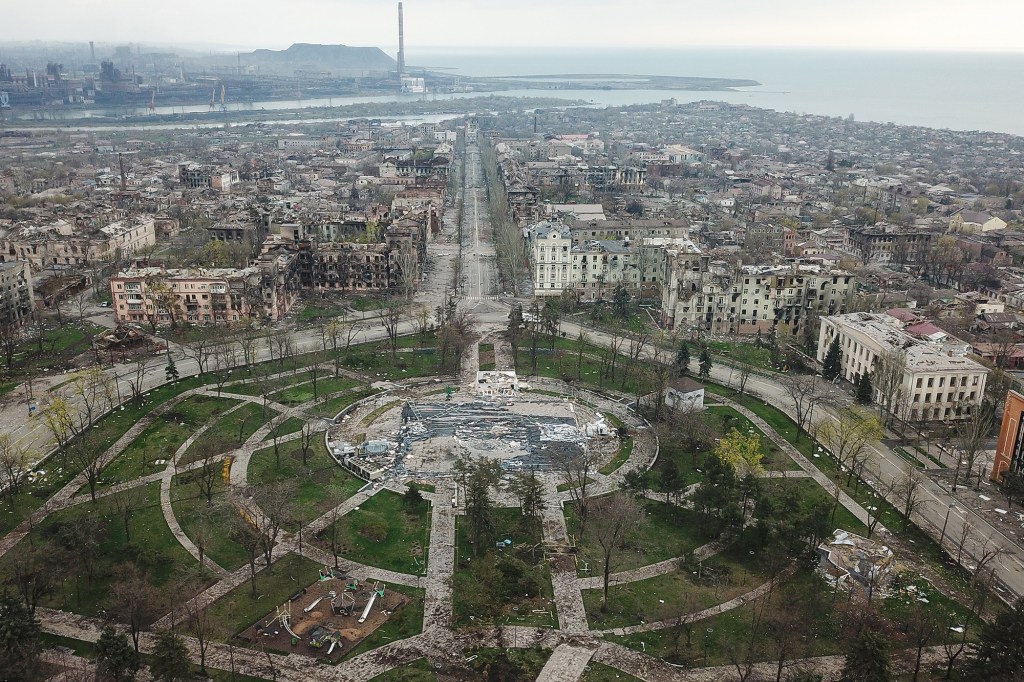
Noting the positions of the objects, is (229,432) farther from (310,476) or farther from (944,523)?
(944,523)

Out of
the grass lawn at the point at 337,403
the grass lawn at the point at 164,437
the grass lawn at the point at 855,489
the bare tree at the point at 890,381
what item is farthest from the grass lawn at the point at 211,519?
the bare tree at the point at 890,381

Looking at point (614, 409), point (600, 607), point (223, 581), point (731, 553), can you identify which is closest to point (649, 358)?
point (614, 409)

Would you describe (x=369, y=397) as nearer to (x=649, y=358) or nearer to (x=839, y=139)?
(x=649, y=358)

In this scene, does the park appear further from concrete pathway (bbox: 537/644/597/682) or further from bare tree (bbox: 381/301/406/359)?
bare tree (bbox: 381/301/406/359)

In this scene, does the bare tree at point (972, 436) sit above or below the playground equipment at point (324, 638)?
above

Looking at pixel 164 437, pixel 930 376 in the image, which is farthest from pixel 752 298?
pixel 164 437

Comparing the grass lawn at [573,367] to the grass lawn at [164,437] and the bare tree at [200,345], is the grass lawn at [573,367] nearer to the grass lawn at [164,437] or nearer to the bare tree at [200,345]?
the grass lawn at [164,437]
